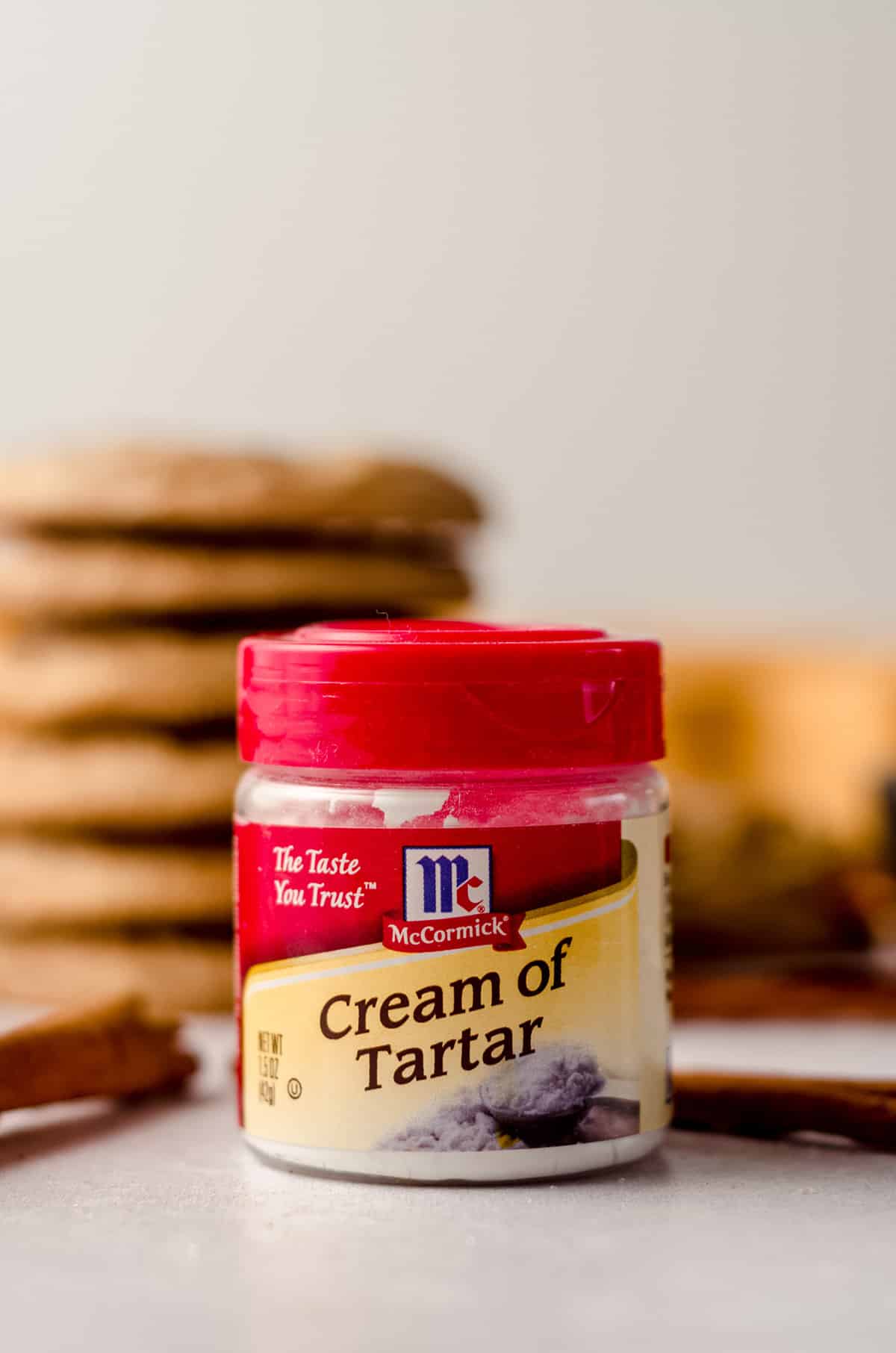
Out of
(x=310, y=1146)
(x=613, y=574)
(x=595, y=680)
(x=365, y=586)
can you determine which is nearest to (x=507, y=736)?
(x=595, y=680)

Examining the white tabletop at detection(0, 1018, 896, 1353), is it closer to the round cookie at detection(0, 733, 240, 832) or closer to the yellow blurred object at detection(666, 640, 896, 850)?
the round cookie at detection(0, 733, 240, 832)

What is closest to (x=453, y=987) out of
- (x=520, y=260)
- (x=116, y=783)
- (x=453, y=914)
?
(x=453, y=914)

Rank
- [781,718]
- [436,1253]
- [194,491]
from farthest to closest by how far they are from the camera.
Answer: [781,718], [194,491], [436,1253]

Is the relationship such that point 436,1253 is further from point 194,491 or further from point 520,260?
point 520,260

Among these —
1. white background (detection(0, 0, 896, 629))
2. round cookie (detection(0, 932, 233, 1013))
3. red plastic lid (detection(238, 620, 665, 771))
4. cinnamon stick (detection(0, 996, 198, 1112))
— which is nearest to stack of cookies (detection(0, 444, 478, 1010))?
round cookie (detection(0, 932, 233, 1013))

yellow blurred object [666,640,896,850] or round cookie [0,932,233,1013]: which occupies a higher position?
yellow blurred object [666,640,896,850]

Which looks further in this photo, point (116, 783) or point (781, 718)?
point (781, 718)
